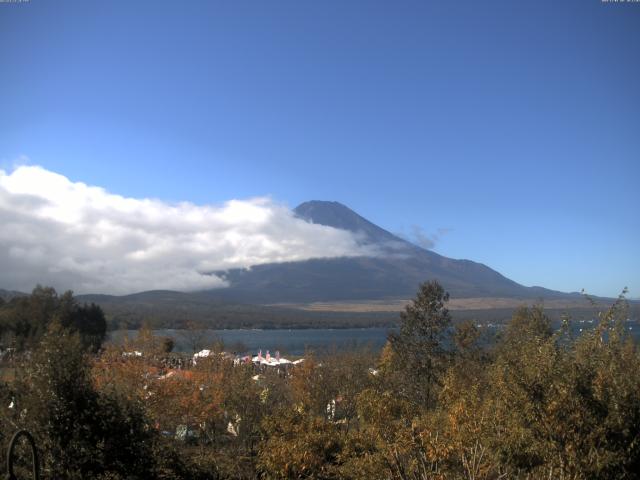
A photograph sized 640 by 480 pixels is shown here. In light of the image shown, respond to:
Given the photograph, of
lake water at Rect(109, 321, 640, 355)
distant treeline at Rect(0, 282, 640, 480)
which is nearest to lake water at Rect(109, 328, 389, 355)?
lake water at Rect(109, 321, 640, 355)

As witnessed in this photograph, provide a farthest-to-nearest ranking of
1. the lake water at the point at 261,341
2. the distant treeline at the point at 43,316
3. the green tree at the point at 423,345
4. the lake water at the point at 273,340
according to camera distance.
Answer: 1. the lake water at the point at 261,341
2. the distant treeline at the point at 43,316
3. the lake water at the point at 273,340
4. the green tree at the point at 423,345

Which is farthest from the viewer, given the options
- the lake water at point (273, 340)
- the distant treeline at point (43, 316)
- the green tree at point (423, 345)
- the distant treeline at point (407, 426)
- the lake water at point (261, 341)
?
the lake water at point (261, 341)

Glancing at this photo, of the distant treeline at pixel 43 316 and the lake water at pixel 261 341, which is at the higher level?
the distant treeline at pixel 43 316

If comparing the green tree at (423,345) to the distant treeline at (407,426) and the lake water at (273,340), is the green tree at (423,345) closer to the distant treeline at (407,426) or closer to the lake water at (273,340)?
the lake water at (273,340)

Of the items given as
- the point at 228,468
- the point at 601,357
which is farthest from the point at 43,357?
the point at 601,357

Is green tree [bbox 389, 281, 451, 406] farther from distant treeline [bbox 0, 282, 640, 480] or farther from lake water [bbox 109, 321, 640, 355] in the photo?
distant treeline [bbox 0, 282, 640, 480]

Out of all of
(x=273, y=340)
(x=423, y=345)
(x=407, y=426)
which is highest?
(x=423, y=345)

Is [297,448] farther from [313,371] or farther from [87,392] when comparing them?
[313,371]

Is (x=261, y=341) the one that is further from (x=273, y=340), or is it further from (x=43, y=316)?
(x=43, y=316)

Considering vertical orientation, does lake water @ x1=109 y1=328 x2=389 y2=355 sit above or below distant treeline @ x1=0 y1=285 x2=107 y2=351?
below

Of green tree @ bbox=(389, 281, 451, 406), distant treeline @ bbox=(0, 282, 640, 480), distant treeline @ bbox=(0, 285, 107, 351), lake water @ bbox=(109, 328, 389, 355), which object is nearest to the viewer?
distant treeline @ bbox=(0, 282, 640, 480)

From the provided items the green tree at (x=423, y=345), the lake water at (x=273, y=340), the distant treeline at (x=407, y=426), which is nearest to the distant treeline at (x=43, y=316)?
the lake water at (x=273, y=340)

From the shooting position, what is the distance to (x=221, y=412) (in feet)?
65.3

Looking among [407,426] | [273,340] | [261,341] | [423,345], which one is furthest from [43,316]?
[273,340]
